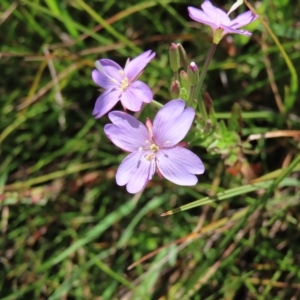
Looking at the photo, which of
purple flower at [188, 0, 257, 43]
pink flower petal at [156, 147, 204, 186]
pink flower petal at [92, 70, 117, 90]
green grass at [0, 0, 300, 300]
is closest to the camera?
pink flower petal at [156, 147, 204, 186]

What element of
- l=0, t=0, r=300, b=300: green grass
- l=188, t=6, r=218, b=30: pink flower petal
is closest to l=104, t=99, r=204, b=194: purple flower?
l=188, t=6, r=218, b=30: pink flower petal

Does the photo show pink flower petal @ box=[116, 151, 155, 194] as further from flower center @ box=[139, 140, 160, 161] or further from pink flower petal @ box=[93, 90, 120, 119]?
pink flower petal @ box=[93, 90, 120, 119]

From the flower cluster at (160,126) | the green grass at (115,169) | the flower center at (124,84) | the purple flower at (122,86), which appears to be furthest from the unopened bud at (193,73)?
the green grass at (115,169)

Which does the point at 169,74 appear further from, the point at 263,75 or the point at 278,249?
the point at 278,249

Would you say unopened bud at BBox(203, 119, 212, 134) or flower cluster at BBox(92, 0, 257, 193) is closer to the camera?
flower cluster at BBox(92, 0, 257, 193)

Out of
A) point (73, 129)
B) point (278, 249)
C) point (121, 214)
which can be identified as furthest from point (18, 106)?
point (278, 249)

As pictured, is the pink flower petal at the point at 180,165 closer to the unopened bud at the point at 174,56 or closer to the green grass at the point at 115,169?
the unopened bud at the point at 174,56

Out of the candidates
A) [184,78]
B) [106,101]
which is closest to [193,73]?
[184,78]

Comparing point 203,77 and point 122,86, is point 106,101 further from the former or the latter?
point 203,77
